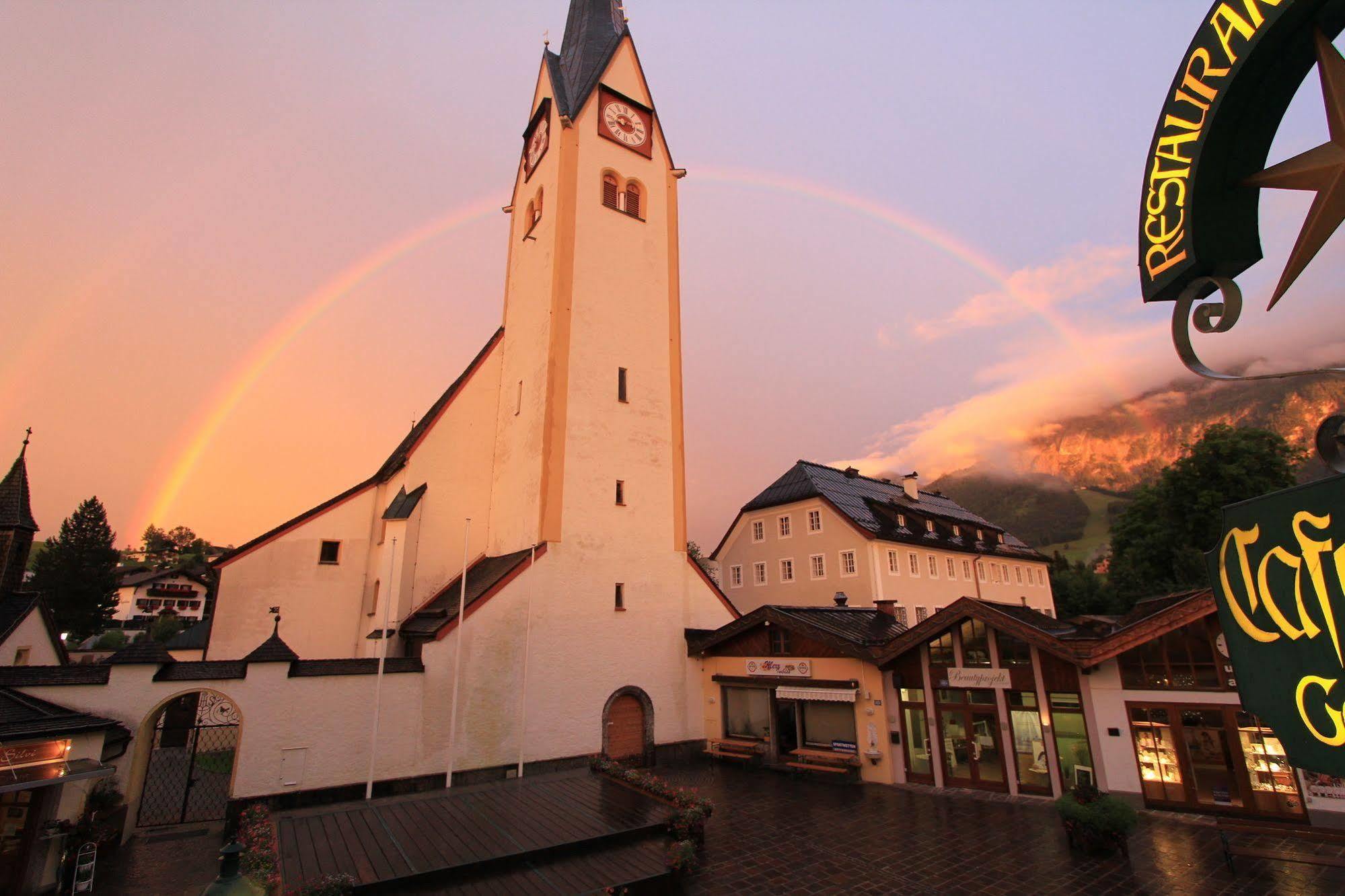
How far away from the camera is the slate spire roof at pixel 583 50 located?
82.2 ft

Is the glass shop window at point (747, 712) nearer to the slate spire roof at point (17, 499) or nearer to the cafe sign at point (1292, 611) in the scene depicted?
the cafe sign at point (1292, 611)

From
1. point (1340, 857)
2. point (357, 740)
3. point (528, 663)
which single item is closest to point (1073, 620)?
point (1340, 857)

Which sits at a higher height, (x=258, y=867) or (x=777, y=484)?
(x=777, y=484)

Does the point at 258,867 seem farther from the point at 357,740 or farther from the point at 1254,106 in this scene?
the point at 1254,106

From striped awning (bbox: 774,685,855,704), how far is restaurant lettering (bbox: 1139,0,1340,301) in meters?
14.9

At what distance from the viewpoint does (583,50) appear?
2755cm

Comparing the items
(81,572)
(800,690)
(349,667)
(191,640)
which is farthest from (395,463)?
(81,572)

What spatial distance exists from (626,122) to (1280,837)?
27.6m

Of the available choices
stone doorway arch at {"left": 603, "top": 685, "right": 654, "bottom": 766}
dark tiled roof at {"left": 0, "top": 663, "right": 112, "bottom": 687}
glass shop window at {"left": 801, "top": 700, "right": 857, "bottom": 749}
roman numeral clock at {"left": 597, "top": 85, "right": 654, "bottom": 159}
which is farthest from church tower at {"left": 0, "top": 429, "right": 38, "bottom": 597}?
glass shop window at {"left": 801, "top": 700, "right": 857, "bottom": 749}

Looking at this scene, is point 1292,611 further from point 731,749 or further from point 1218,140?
point 731,749

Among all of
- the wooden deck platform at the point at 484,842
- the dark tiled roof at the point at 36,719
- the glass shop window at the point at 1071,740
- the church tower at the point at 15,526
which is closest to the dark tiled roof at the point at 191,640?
the church tower at the point at 15,526

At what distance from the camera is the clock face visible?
25.2m

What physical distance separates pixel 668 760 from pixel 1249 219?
19544 millimetres

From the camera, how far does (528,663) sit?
17.7m
